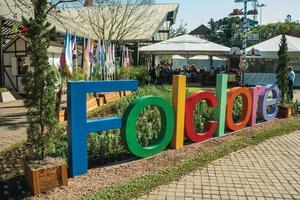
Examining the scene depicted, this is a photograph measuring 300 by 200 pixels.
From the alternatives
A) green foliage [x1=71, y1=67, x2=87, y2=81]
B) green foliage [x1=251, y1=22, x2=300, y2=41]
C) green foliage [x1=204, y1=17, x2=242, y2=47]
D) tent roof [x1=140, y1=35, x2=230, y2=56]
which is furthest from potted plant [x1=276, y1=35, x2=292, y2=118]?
green foliage [x1=204, y1=17, x2=242, y2=47]

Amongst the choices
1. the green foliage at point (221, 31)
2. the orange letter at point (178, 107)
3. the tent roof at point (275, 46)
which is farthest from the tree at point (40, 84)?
the green foliage at point (221, 31)

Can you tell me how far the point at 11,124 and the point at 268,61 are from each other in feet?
68.5

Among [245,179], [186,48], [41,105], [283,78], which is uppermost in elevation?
[186,48]

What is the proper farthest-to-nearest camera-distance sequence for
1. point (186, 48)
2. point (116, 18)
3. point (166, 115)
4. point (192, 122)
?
1. point (116, 18)
2. point (186, 48)
3. point (192, 122)
4. point (166, 115)

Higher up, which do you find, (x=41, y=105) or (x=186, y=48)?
(x=186, y=48)

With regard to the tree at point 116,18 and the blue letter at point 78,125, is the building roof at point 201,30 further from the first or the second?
the blue letter at point 78,125

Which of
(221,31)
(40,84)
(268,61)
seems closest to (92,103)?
(40,84)

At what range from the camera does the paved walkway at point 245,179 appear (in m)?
5.52

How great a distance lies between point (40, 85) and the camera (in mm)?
5410

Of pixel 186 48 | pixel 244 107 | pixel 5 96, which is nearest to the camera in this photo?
pixel 244 107

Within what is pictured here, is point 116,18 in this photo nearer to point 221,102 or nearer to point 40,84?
point 221,102

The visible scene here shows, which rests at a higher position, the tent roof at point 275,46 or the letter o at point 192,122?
the tent roof at point 275,46

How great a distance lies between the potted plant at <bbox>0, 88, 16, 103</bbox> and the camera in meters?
15.6

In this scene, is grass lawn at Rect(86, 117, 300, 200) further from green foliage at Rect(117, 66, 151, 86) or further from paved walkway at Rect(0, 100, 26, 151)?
green foliage at Rect(117, 66, 151, 86)
